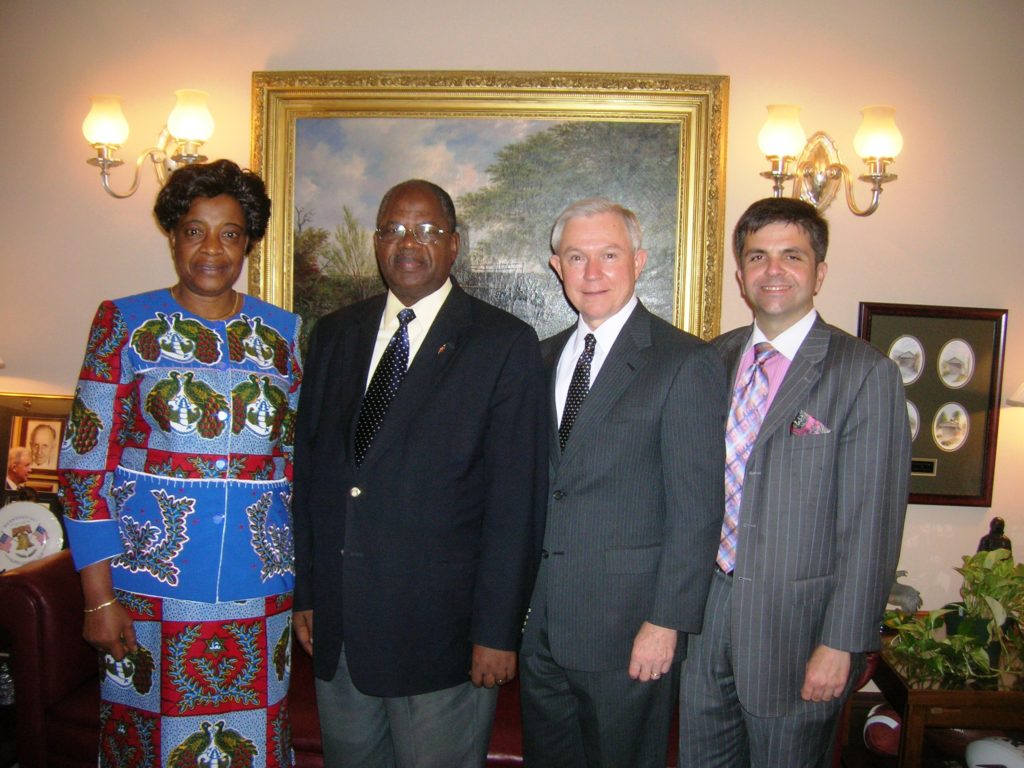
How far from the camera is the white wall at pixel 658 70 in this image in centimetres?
295

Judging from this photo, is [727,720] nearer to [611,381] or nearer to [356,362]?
[611,381]

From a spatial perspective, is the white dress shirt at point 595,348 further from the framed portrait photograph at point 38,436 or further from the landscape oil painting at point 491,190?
the framed portrait photograph at point 38,436

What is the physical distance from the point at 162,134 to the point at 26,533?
1656mm

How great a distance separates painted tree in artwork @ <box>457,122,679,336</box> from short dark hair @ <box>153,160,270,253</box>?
131cm

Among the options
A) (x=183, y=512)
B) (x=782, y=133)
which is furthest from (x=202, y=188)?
(x=782, y=133)

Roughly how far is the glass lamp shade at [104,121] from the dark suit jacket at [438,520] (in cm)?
193

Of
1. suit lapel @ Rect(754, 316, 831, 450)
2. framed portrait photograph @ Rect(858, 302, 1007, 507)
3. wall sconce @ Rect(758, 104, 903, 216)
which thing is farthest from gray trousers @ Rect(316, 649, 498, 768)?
framed portrait photograph @ Rect(858, 302, 1007, 507)

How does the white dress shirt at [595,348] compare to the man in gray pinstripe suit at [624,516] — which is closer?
the man in gray pinstripe suit at [624,516]

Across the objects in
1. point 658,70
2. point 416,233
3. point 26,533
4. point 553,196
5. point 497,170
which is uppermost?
point 658,70

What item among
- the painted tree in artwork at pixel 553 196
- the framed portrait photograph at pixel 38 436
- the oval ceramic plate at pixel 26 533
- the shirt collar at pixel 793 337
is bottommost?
the oval ceramic plate at pixel 26 533

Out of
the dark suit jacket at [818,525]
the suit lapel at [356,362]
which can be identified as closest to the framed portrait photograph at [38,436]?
the suit lapel at [356,362]

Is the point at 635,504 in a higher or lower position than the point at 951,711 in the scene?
higher

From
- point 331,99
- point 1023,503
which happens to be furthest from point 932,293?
point 331,99

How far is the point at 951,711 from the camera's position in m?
2.27
